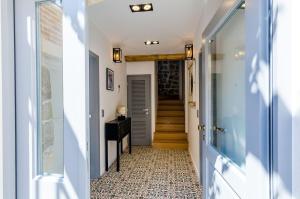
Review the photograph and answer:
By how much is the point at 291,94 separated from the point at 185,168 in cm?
336

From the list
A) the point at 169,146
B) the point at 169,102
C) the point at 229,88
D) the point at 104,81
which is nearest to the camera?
the point at 229,88

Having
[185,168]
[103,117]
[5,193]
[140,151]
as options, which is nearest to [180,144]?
[140,151]

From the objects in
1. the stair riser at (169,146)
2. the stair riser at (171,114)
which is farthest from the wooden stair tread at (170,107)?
the stair riser at (169,146)

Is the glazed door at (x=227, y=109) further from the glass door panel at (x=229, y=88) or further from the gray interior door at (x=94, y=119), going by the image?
the gray interior door at (x=94, y=119)

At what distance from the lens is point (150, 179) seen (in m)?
3.30

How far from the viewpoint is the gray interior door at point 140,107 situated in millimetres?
5867

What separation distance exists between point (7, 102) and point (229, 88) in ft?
5.07

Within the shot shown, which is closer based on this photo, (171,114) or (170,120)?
(170,120)

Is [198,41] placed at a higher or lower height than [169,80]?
higher

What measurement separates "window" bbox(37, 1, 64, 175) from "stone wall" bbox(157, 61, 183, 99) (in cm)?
702

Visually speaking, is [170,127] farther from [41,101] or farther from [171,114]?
[41,101]

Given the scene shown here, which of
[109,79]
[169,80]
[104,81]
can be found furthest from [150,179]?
[169,80]

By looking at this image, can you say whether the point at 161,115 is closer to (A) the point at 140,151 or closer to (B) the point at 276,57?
(A) the point at 140,151

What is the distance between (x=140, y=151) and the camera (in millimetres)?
5172
